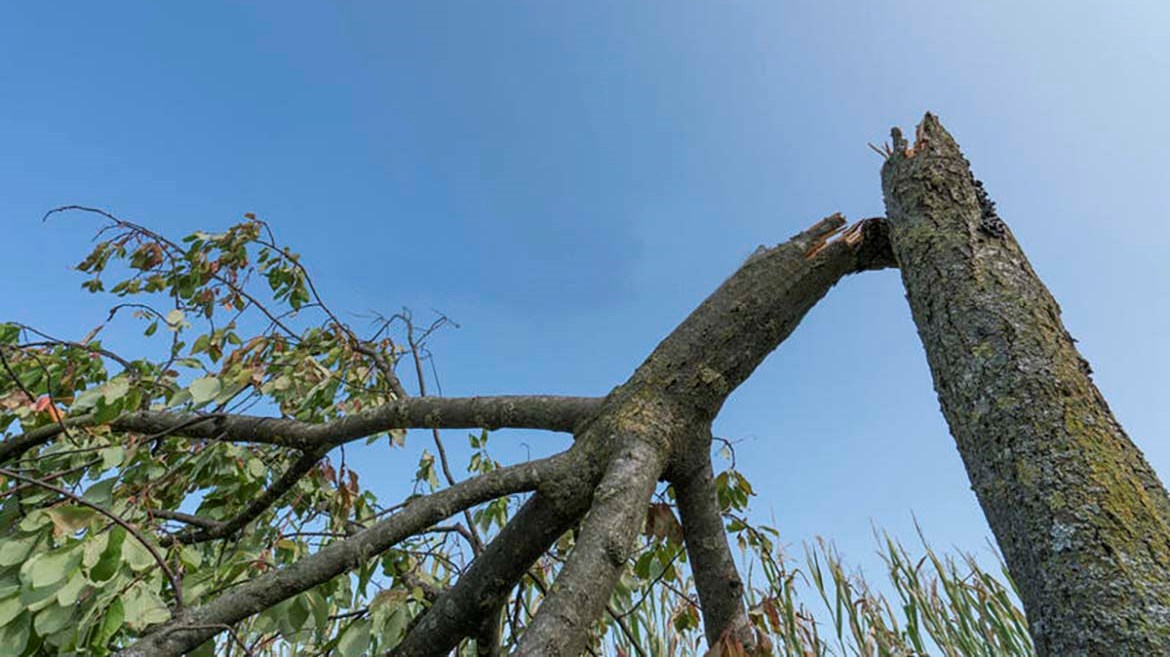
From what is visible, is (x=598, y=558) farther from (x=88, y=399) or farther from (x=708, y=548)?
(x=88, y=399)

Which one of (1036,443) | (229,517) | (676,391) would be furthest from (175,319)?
(1036,443)

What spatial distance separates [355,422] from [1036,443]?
157 cm

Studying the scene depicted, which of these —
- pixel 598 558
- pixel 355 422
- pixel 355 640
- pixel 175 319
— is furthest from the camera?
pixel 175 319

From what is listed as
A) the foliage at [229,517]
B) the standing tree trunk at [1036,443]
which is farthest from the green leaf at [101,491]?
the standing tree trunk at [1036,443]

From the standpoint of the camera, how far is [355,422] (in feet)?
5.72

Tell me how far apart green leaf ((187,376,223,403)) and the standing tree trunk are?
167 cm

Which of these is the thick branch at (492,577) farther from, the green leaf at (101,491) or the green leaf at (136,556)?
the green leaf at (101,491)

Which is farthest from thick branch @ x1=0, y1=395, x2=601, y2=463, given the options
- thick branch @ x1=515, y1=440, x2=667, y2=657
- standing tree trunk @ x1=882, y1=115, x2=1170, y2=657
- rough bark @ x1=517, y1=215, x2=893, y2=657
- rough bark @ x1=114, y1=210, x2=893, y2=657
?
standing tree trunk @ x1=882, y1=115, x2=1170, y2=657

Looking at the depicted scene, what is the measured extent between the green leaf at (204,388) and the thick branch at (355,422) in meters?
0.24

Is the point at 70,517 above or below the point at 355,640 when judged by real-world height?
above

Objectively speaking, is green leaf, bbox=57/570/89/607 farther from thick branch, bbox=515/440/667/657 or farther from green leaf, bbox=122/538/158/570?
thick branch, bbox=515/440/667/657

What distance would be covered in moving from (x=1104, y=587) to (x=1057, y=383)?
35 centimetres

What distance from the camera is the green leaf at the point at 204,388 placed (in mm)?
1520

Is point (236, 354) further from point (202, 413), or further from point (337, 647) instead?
point (337, 647)
